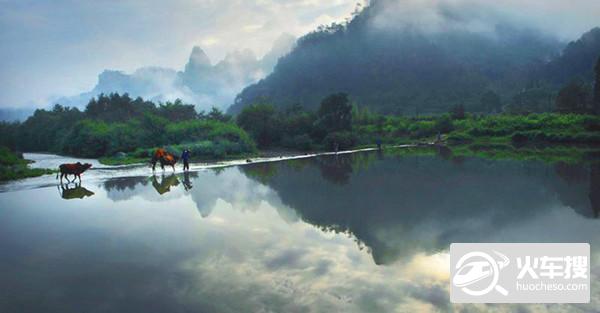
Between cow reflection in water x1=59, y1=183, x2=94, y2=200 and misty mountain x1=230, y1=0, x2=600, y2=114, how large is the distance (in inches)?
2781

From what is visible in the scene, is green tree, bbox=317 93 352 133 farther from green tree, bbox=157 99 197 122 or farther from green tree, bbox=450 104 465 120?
green tree, bbox=157 99 197 122

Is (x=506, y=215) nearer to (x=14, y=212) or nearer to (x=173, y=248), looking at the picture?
(x=173, y=248)

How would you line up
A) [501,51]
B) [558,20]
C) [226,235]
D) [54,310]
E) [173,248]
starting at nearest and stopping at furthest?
[54,310] < [173,248] < [226,235] < [501,51] < [558,20]

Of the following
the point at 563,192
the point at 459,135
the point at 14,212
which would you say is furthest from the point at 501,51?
the point at 14,212

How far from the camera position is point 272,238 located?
33.7 feet

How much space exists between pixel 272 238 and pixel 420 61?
413ft

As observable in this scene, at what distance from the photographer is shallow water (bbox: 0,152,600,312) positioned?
6.66 meters

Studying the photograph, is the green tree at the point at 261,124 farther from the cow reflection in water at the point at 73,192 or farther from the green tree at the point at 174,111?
the cow reflection in water at the point at 73,192

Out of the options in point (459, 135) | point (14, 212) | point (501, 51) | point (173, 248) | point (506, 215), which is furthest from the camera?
point (501, 51)

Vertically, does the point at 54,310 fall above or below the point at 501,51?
below

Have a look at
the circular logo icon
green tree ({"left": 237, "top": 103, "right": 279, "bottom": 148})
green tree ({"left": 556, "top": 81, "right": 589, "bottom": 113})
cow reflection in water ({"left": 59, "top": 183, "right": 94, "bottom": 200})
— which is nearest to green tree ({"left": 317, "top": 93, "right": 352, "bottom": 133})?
green tree ({"left": 237, "top": 103, "right": 279, "bottom": 148})

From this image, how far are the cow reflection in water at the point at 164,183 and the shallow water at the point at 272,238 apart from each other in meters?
0.37

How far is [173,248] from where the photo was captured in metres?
9.54

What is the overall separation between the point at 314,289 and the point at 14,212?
12.6 m
